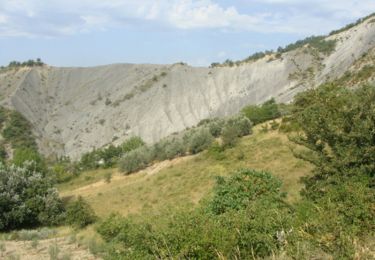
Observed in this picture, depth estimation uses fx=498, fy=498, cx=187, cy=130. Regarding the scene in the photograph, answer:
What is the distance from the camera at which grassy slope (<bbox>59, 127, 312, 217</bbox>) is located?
2586 cm

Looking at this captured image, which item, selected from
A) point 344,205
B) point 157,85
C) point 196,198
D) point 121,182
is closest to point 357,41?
point 157,85

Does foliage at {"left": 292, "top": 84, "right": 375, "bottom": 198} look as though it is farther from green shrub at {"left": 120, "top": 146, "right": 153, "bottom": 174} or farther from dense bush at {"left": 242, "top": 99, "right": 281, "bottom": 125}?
dense bush at {"left": 242, "top": 99, "right": 281, "bottom": 125}

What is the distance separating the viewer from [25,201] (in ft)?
92.9

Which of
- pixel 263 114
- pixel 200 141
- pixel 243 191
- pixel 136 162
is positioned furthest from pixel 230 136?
pixel 243 191

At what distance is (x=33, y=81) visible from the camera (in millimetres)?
105750

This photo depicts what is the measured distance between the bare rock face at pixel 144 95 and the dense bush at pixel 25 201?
42160 mm

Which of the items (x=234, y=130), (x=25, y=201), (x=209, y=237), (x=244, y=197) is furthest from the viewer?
(x=234, y=130)

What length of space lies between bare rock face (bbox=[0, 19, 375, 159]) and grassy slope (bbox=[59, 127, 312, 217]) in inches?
1300

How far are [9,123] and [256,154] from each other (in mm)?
65097

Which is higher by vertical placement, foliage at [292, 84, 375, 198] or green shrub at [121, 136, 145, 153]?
foliage at [292, 84, 375, 198]

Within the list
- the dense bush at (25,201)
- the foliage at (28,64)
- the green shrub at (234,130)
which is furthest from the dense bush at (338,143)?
the foliage at (28,64)

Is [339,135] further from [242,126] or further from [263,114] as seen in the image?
[263,114]

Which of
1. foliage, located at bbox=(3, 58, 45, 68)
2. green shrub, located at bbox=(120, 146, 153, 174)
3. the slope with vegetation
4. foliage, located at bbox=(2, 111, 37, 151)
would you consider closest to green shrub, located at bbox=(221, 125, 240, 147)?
the slope with vegetation

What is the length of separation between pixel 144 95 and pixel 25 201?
210ft
